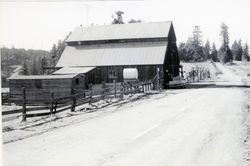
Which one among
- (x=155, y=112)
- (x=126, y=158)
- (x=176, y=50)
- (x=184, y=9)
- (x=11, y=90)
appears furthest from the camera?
(x=176, y=50)

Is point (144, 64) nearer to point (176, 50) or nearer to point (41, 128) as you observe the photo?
point (176, 50)

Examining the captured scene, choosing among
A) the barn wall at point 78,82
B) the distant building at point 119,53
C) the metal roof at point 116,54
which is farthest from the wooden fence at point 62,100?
the barn wall at point 78,82

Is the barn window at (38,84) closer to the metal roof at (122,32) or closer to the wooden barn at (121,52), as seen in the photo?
the wooden barn at (121,52)

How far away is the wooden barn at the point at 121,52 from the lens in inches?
1511

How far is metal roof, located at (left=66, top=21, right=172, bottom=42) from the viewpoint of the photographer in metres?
41.4

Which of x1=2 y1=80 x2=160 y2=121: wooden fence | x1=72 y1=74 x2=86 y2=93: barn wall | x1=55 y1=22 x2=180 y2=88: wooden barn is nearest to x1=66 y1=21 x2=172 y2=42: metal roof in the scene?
x1=55 y1=22 x2=180 y2=88: wooden barn

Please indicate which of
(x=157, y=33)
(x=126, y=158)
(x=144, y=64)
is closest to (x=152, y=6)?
(x=126, y=158)

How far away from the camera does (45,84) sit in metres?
30.9

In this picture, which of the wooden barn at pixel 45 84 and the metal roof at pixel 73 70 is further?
the metal roof at pixel 73 70

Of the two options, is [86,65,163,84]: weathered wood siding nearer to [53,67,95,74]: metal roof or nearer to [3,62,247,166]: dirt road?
[53,67,95,74]: metal roof

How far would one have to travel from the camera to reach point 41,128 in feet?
38.2

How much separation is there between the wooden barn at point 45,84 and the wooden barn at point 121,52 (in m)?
5.63

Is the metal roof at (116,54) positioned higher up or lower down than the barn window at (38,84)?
higher up

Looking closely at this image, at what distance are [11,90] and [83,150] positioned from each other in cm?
2528
